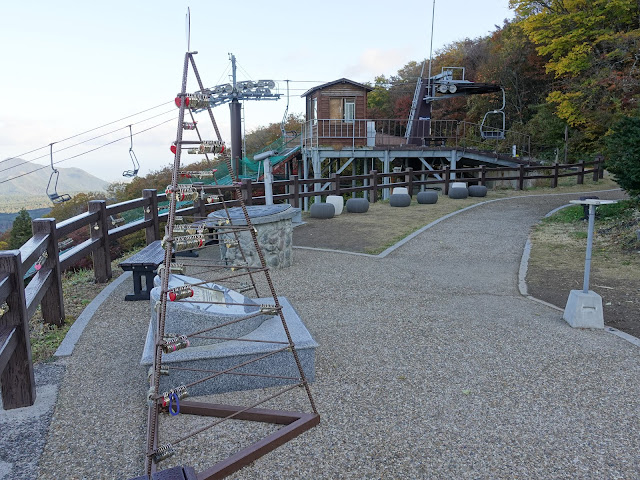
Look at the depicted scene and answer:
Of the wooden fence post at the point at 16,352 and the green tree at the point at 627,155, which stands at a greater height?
the green tree at the point at 627,155

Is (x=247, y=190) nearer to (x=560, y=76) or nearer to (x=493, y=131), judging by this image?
(x=493, y=131)

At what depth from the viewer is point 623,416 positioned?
3807mm

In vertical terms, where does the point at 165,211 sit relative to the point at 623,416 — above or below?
above

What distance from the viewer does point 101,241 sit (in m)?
7.50

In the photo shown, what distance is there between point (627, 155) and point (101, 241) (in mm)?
10032

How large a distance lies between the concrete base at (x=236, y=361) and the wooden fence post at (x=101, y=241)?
374cm

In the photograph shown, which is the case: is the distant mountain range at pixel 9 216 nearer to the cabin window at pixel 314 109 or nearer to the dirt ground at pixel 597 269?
the cabin window at pixel 314 109

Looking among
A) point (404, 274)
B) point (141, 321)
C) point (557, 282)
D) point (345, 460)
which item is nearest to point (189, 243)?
point (345, 460)

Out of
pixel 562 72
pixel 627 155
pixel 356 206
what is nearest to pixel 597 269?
pixel 627 155

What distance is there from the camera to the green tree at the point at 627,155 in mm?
10344

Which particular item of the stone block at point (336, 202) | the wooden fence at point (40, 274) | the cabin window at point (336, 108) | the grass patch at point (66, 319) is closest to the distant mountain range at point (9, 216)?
the cabin window at point (336, 108)

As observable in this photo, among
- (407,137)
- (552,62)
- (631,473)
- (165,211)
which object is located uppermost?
(552,62)

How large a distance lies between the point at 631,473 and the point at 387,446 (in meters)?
1.46

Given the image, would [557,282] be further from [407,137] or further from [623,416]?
Result: [407,137]
